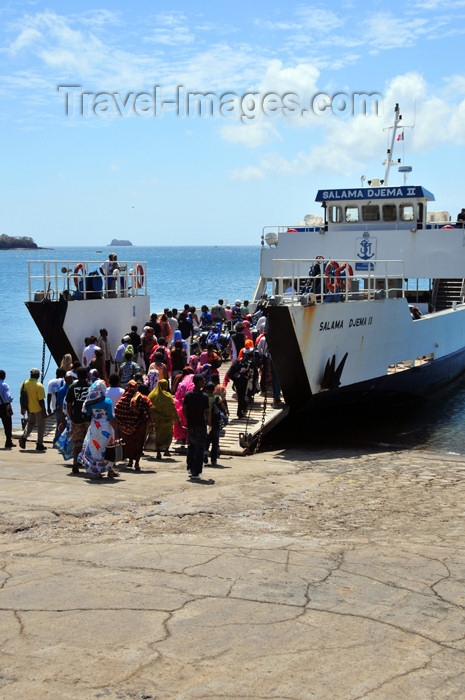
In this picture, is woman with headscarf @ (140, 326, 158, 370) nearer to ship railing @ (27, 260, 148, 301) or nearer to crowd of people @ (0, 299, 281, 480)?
crowd of people @ (0, 299, 281, 480)

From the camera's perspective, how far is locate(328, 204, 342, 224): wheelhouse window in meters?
22.9

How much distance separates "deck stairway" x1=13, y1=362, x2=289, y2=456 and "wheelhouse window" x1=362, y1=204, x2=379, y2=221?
9.74 m

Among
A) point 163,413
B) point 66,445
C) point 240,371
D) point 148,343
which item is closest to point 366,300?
point 240,371

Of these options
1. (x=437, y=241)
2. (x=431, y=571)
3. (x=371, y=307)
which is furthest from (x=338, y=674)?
(x=437, y=241)

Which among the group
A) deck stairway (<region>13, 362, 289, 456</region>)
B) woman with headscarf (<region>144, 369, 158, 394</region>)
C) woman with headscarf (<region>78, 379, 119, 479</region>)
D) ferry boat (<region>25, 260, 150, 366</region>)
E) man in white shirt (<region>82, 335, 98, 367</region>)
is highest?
ferry boat (<region>25, 260, 150, 366</region>)

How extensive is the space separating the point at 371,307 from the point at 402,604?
10001 millimetres

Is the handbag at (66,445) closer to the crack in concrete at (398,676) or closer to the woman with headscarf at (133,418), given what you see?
the woman with headscarf at (133,418)

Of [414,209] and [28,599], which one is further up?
[414,209]

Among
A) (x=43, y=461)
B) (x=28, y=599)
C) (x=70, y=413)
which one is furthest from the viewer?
(x=43, y=461)

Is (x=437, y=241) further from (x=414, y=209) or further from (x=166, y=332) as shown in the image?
(x=166, y=332)

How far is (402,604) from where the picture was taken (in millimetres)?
5699

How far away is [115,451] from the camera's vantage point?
10719mm

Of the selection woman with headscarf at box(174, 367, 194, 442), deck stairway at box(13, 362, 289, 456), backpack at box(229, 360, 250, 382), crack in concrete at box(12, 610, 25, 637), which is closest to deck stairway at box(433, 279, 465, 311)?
deck stairway at box(13, 362, 289, 456)

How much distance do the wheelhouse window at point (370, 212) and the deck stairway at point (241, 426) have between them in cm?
974
